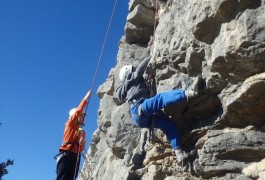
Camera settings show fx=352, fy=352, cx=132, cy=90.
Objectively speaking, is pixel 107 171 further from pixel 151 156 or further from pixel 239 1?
pixel 239 1

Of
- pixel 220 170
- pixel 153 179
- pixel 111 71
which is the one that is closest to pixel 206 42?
pixel 220 170

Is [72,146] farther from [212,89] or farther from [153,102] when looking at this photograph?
[212,89]

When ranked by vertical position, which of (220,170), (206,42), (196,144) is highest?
(206,42)

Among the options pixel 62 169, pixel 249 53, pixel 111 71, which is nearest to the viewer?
pixel 249 53

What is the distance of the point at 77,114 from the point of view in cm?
1005

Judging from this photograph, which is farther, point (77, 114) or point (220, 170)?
point (77, 114)

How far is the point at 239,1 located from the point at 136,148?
5.05 meters

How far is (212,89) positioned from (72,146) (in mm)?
4303

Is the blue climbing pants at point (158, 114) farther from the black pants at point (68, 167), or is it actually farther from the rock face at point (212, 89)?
the black pants at point (68, 167)

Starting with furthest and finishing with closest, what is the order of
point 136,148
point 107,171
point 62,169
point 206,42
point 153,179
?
1. point 107,171
2. point 136,148
3. point 62,169
4. point 153,179
5. point 206,42

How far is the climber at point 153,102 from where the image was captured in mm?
7570

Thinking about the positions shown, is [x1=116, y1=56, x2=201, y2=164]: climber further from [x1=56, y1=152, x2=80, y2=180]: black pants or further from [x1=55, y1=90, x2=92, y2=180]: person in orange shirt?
[x1=56, y1=152, x2=80, y2=180]: black pants

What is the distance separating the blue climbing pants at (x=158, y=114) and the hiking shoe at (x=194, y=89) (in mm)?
122

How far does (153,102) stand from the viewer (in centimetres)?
782
